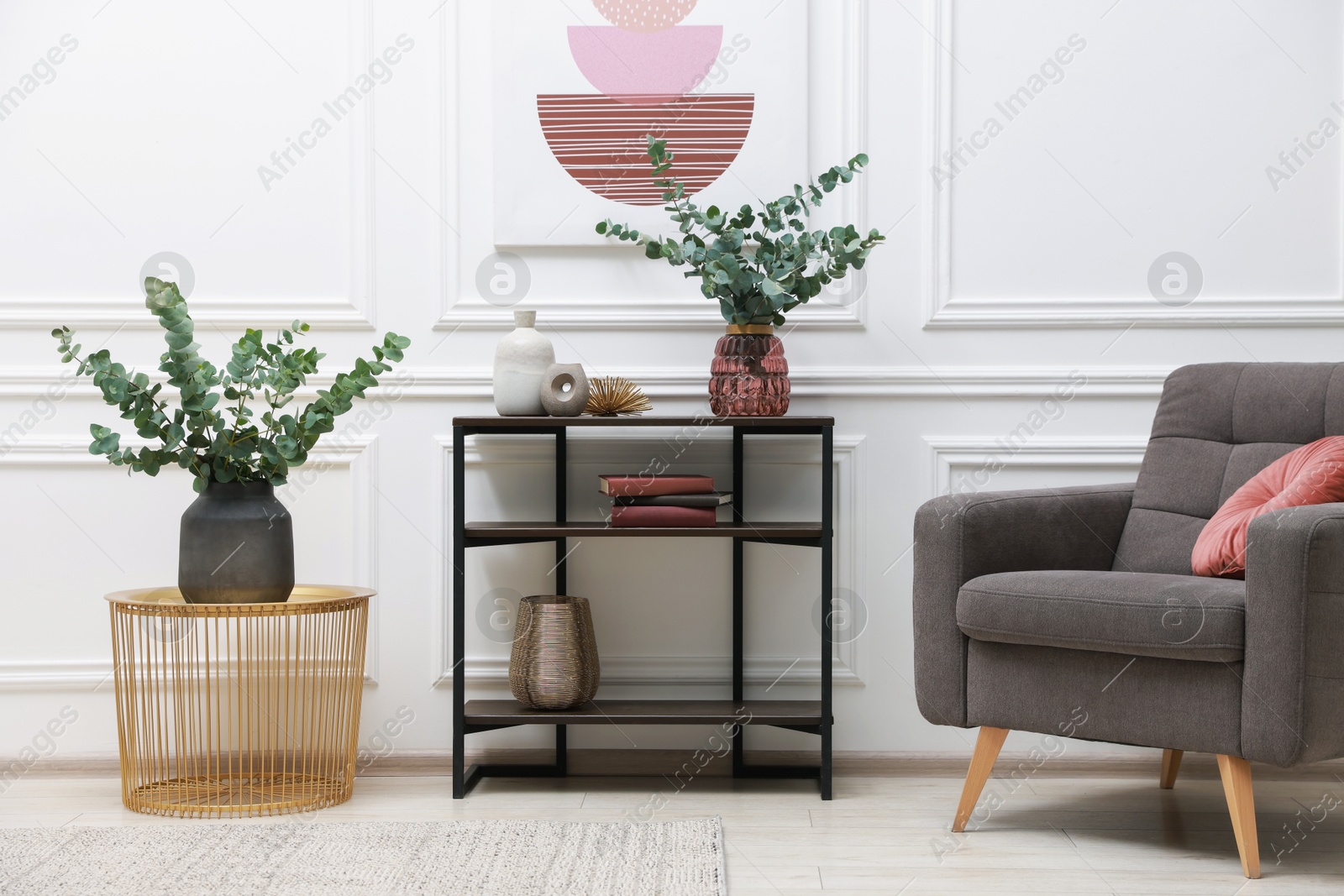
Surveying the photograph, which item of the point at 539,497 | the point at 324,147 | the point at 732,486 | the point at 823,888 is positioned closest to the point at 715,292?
the point at 732,486

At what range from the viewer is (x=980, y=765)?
6.47ft

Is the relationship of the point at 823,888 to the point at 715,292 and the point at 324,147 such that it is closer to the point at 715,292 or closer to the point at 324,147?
the point at 715,292

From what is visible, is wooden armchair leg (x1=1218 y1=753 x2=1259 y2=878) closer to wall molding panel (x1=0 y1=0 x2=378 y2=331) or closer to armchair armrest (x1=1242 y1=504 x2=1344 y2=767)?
armchair armrest (x1=1242 y1=504 x2=1344 y2=767)

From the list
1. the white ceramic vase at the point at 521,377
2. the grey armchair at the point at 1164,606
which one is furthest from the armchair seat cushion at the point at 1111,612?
the white ceramic vase at the point at 521,377

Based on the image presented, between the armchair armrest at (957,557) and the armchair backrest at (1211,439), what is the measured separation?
0.20m

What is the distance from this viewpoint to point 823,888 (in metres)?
1.71

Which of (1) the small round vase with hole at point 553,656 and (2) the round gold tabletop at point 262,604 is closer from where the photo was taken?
(2) the round gold tabletop at point 262,604

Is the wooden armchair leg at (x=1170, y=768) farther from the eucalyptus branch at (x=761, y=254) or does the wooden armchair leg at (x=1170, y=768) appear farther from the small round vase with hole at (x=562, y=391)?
the small round vase with hole at (x=562, y=391)

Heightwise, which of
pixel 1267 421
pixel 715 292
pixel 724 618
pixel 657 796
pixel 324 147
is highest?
pixel 324 147

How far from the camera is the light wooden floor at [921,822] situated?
1.75 meters

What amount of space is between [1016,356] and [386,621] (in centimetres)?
153

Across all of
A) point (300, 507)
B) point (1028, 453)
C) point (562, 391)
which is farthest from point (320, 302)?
point (1028, 453)

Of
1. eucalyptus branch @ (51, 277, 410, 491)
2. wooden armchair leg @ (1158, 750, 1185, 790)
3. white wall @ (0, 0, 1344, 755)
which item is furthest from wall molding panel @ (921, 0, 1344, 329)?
eucalyptus branch @ (51, 277, 410, 491)

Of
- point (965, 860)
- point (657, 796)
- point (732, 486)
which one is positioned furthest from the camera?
point (732, 486)
